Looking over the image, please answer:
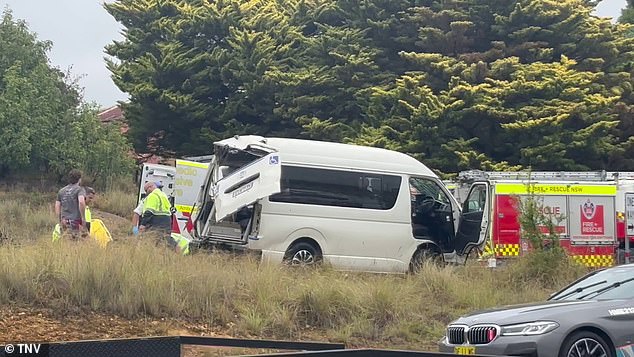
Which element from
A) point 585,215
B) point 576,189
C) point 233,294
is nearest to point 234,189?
point 233,294

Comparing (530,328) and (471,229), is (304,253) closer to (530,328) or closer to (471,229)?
(471,229)

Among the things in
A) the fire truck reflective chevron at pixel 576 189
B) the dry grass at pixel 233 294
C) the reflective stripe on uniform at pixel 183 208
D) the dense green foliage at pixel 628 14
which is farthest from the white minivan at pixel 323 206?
the dense green foliage at pixel 628 14

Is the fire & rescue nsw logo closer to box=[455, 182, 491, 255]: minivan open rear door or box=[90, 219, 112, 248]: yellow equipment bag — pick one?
box=[455, 182, 491, 255]: minivan open rear door

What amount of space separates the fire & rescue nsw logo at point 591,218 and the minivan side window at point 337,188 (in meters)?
6.85

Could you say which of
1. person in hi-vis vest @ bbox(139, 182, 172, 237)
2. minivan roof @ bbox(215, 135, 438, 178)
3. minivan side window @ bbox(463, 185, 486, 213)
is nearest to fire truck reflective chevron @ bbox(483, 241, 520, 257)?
minivan side window @ bbox(463, 185, 486, 213)

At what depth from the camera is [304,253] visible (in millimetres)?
15359

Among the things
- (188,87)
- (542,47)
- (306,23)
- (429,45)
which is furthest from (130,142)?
(542,47)

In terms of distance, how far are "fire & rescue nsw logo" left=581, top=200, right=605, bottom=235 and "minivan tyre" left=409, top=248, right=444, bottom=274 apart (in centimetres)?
611

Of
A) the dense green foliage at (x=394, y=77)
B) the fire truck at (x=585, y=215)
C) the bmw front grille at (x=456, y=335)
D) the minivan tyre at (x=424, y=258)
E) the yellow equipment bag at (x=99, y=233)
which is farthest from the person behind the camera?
the dense green foliage at (x=394, y=77)

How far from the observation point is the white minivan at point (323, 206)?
1488 centimetres

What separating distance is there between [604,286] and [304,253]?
260 inches

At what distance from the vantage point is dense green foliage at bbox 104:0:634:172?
26328 millimetres

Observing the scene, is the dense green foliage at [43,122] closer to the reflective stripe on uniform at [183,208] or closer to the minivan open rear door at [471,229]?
the reflective stripe on uniform at [183,208]

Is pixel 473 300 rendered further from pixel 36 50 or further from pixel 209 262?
pixel 36 50
